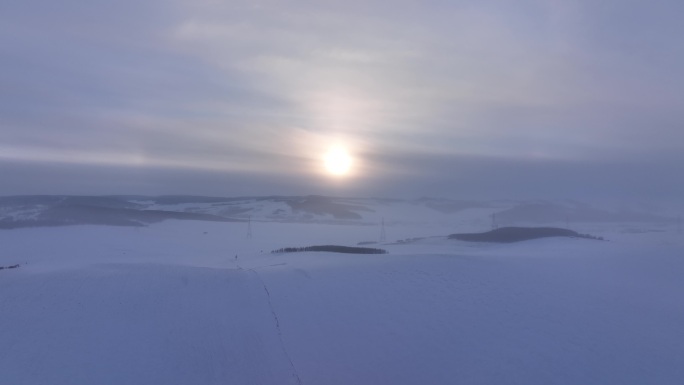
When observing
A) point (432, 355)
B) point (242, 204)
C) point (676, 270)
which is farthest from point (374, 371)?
point (242, 204)

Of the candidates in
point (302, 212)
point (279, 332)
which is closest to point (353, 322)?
point (279, 332)

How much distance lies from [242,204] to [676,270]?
100 meters

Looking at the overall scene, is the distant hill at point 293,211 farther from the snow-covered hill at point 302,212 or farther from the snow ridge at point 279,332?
the snow ridge at point 279,332

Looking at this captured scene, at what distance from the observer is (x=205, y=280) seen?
73.9 feet

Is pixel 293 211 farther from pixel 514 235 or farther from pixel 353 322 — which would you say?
pixel 353 322

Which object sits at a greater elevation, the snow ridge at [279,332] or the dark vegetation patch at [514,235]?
the dark vegetation patch at [514,235]

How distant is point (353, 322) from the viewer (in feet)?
63.4

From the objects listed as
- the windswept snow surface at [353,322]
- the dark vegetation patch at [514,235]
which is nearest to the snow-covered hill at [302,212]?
the dark vegetation patch at [514,235]

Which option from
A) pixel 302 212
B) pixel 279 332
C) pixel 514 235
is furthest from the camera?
pixel 302 212

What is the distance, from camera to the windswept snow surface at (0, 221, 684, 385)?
1625cm

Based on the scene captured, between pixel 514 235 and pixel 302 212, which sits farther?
pixel 302 212

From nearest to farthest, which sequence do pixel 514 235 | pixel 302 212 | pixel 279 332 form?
1. pixel 279 332
2. pixel 514 235
3. pixel 302 212

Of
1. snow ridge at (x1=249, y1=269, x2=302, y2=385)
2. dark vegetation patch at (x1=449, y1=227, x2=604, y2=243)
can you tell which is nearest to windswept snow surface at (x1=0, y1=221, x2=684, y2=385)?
snow ridge at (x1=249, y1=269, x2=302, y2=385)

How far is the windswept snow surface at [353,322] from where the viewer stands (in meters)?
16.2
